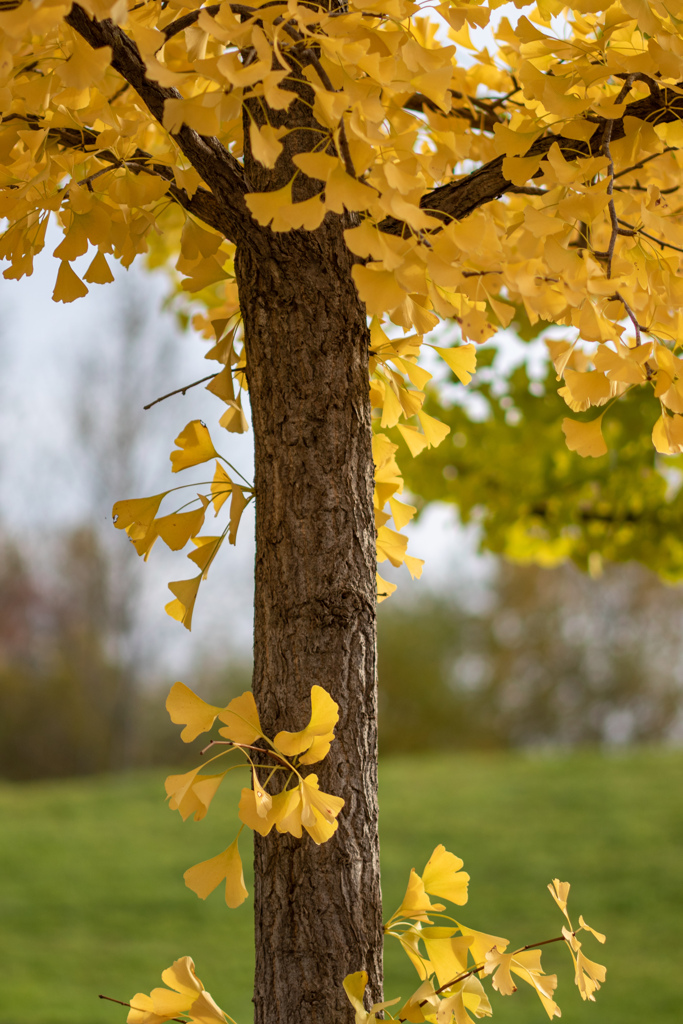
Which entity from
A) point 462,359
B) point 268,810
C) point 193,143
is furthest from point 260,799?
point 193,143

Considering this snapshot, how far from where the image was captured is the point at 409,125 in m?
0.92

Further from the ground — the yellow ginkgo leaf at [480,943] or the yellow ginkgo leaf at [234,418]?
the yellow ginkgo leaf at [234,418]

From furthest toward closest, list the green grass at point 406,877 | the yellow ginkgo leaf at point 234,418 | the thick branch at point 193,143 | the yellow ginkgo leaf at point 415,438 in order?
the green grass at point 406,877
the yellow ginkgo leaf at point 415,438
the yellow ginkgo leaf at point 234,418
the thick branch at point 193,143

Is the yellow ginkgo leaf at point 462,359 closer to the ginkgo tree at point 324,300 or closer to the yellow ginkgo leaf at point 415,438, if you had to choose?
the ginkgo tree at point 324,300

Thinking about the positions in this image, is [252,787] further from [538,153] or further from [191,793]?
[538,153]

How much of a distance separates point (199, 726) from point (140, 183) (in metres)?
0.68

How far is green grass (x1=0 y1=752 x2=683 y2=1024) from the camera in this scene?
3626 mm

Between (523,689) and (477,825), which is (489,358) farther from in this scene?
(523,689)

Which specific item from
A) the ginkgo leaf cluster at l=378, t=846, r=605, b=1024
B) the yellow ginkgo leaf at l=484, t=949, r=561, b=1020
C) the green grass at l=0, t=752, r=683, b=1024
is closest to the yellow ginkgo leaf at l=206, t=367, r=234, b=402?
the ginkgo leaf cluster at l=378, t=846, r=605, b=1024

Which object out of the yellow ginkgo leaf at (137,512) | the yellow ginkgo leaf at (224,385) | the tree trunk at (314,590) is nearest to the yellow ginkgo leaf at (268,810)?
the tree trunk at (314,590)

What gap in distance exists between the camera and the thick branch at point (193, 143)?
0.84 metres

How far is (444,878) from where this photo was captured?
99cm

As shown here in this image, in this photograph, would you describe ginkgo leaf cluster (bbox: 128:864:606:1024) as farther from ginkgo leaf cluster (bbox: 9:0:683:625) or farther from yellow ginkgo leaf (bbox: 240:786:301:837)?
ginkgo leaf cluster (bbox: 9:0:683:625)

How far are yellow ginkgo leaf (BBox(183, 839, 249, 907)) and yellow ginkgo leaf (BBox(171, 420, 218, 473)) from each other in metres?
0.43
